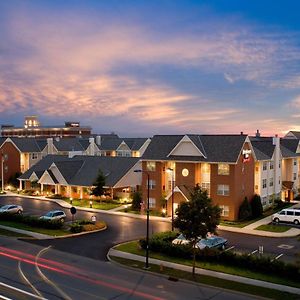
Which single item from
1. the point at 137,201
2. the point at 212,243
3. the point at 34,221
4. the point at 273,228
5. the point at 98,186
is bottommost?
the point at 273,228

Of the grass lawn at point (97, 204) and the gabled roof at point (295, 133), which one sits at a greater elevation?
the gabled roof at point (295, 133)

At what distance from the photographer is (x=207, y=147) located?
5481 cm

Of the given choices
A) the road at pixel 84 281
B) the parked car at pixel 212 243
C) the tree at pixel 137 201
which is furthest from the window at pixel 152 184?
the road at pixel 84 281

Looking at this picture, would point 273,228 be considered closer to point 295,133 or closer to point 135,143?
point 295,133

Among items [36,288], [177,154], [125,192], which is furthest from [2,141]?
[36,288]

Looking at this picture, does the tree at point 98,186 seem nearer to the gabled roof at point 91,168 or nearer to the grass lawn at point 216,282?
the gabled roof at point 91,168

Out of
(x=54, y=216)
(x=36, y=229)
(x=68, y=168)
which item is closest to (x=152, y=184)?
(x=54, y=216)

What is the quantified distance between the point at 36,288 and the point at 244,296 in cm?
1275

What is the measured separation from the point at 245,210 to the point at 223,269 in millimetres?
23204

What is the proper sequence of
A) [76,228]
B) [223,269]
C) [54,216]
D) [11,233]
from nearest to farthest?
[223,269]
[11,233]
[76,228]
[54,216]

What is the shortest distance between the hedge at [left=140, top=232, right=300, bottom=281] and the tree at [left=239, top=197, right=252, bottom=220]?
59.7 feet

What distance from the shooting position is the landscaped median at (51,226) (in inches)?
1704

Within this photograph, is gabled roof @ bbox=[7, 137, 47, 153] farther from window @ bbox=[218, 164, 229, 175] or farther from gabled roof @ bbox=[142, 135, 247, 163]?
window @ bbox=[218, 164, 229, 175]

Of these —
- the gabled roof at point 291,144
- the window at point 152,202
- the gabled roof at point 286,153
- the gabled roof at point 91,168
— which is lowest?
the window at point 152,202
